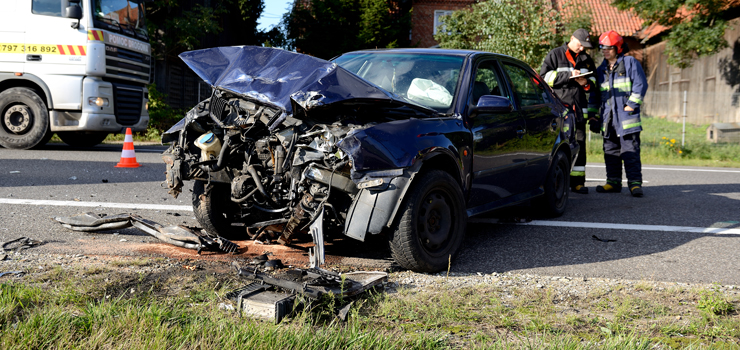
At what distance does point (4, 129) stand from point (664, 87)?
25332 millimetres

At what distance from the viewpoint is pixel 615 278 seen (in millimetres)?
4012

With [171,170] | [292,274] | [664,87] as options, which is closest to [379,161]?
[292,274]

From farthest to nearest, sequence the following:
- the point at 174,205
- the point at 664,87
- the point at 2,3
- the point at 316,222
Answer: the point at 664,87 → the point at 2,3 → the point at 174,205 → the point at 316,222

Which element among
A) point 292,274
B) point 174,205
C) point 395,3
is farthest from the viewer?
point 395,3

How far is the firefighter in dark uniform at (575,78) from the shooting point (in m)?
7.73

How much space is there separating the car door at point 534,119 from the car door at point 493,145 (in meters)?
0.12

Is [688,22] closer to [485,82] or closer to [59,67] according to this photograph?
[485,82]

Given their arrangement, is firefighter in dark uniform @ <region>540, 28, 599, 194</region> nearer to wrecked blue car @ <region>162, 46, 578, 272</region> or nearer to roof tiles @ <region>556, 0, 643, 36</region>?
wrecked blue car @ <region>162, 46, 578, 272</region>

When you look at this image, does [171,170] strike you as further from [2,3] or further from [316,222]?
[2,3]

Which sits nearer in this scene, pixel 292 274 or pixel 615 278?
pixel 292 274

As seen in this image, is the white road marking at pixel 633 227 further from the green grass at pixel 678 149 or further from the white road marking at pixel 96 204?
the green grass at pixel 678 149

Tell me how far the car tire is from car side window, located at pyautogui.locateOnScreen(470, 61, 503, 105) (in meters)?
1.20

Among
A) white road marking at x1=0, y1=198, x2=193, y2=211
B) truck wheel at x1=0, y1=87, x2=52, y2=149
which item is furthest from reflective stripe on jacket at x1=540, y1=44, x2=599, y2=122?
truck wheel at x1=0, y1=87, x2=52, y2=149

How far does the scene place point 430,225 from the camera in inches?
158
